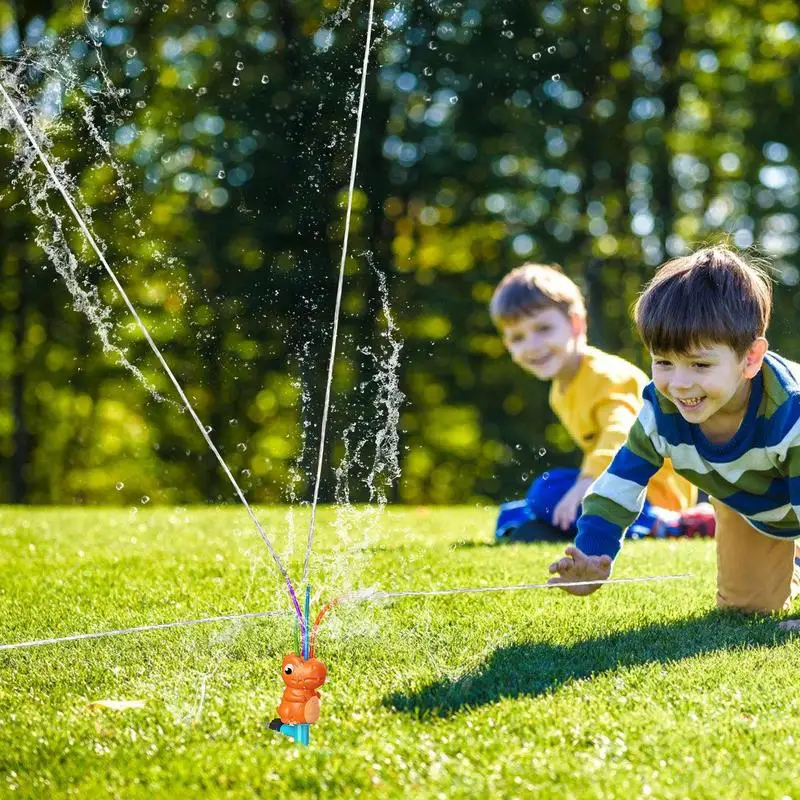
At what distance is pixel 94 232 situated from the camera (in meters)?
7.70

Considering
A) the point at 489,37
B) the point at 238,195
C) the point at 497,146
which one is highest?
the point at 489,37

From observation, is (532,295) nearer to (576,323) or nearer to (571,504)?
(576,323)

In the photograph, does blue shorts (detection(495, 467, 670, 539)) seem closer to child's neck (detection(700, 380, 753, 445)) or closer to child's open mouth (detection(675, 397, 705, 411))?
child's neck (detection(700, 380, 753, 445))

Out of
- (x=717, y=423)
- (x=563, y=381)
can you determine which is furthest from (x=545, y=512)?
(x=717, y=423)

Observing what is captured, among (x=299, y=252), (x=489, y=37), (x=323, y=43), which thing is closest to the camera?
(x=323, y=43)

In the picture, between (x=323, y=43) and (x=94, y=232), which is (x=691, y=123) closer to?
(x=323, y=43)

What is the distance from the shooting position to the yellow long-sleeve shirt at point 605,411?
5723 millimetres

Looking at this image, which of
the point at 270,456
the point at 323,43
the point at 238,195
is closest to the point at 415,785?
the point at 323,43

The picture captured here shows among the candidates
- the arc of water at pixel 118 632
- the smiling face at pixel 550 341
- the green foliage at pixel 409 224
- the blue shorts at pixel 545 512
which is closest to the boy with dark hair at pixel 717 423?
the arc of water at pixel 118 632

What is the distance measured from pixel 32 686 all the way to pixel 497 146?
14447 millimetres

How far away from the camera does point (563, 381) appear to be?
6.37 m

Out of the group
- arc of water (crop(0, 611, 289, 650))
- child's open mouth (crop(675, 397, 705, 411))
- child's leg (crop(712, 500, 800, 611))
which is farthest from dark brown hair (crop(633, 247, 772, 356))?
arc of water (crop(0, 611, 289, 650))

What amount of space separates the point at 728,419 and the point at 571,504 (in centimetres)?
233

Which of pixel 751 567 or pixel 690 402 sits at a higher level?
pixel 690 402
